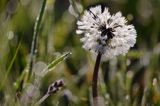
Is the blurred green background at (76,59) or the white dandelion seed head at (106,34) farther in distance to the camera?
the blurred green background at (76,59)

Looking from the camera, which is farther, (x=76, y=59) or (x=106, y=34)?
(x=76, y=59)

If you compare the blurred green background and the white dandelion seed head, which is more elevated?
the blurred green background

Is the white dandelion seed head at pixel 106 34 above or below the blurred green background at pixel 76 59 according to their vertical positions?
below

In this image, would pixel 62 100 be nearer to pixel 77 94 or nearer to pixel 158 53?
pixel 77 94

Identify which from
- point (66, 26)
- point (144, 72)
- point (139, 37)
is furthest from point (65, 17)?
point (144, 72)
